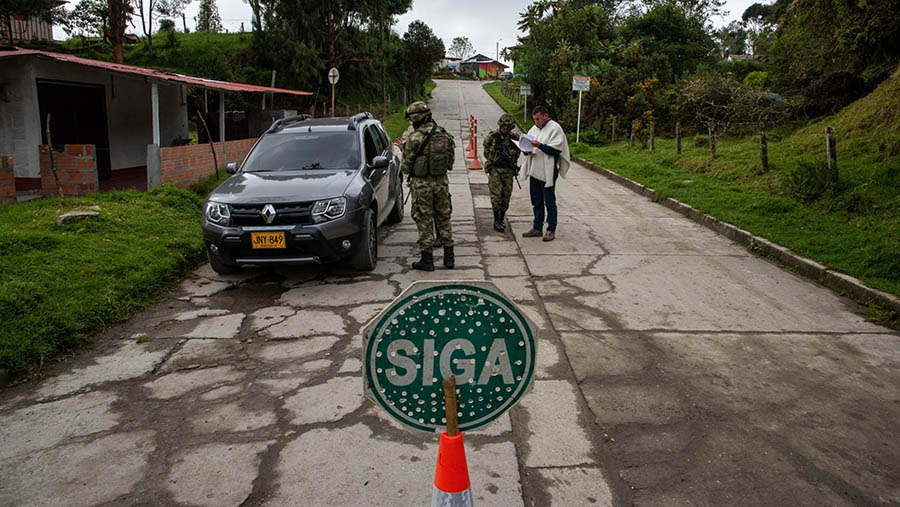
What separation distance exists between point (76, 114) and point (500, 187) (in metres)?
9.57

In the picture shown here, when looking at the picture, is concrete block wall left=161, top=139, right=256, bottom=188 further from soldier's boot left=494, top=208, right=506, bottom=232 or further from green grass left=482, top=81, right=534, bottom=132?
green grass left=482, top=81, right=534, bottom=132

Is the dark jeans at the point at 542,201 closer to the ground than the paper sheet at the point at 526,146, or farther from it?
closer to the ground

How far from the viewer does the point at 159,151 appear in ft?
34.2

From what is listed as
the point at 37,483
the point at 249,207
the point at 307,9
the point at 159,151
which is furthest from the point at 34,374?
the point at 307,9

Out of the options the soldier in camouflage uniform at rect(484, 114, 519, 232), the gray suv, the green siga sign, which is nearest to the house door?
the gray suv

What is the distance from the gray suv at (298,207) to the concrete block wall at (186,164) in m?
3.48

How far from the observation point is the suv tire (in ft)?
22.0

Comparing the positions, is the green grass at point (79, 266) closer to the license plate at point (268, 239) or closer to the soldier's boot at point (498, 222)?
the license plate at point (268, 239)

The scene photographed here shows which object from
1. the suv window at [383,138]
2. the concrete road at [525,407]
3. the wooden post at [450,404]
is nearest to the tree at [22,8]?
the suv window at [383,138]

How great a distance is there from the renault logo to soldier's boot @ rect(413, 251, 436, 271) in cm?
168

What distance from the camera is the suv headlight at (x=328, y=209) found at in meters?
6.48

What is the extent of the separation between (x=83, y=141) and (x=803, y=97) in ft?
60.5

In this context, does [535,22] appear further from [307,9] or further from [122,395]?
[122,395]

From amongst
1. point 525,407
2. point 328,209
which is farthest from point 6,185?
point 525,407
